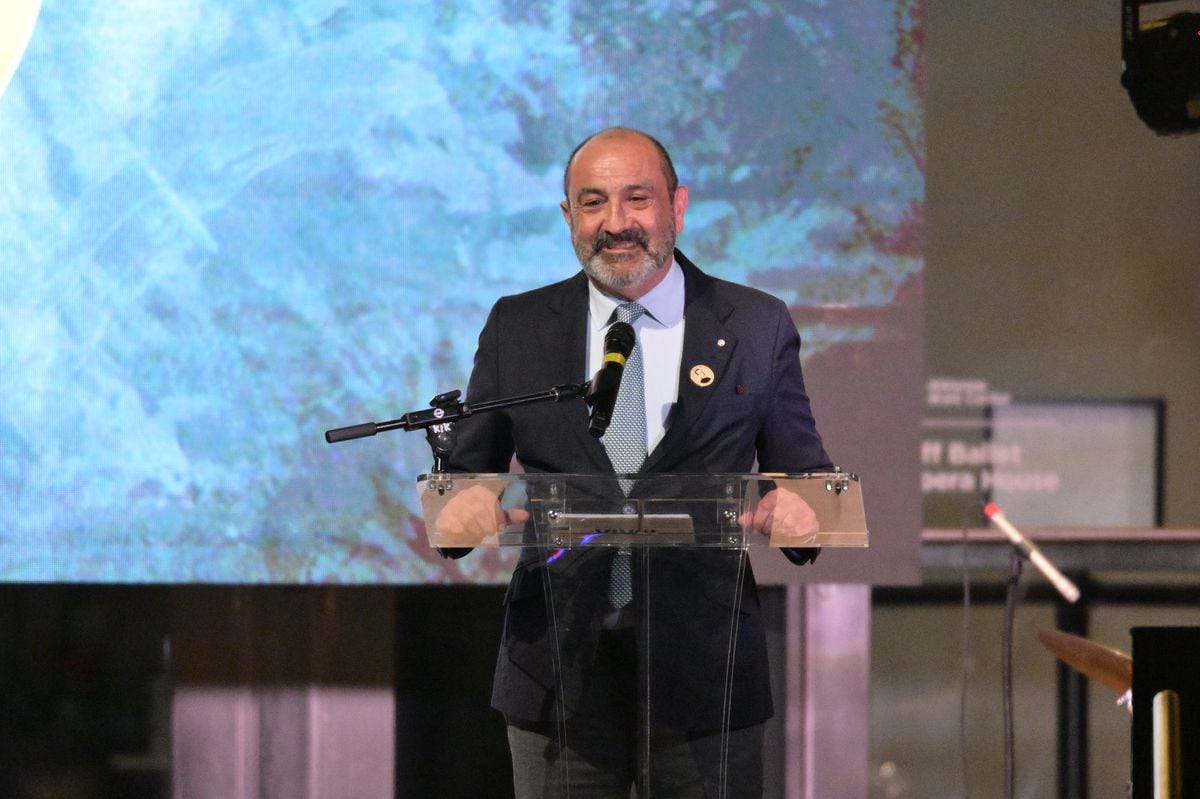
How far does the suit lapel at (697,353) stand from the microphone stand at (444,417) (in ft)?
1.07

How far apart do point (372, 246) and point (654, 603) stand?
218 centimetres

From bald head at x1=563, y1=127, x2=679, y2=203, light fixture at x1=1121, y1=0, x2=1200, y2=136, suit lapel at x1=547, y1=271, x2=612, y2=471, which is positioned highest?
light fixture at x1=1121, y1=0, x2=1200, y2=136

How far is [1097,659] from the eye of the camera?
9.68ft

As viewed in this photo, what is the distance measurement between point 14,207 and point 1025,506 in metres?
3.14

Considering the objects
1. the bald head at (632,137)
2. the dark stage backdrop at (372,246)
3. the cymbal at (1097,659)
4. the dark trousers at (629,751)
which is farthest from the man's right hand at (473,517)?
the dark stage backdrop at (372,246)

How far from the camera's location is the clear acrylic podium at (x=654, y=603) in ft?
6.08

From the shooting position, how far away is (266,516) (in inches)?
148

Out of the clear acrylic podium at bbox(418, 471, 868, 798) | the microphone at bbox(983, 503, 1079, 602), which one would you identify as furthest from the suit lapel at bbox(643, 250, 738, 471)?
the microphone at bbox(983, 503, 1079, 602)

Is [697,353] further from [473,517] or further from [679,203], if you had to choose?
[473,517]

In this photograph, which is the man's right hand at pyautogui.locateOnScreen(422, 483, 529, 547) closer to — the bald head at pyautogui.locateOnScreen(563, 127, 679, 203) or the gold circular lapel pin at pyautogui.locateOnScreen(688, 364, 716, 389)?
the gold circular lapel pin at pyautogui.locateOnScreen(688, 364, 716, 389)

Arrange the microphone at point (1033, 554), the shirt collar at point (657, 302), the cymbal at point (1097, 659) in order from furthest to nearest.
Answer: the microphone at point (1033, 554), the cymbal at point (1097, 659), the shirt collar at point (657, 302)

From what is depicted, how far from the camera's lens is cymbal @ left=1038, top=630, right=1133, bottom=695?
111 inches

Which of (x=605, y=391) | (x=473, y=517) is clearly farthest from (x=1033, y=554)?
(x=473, y=517)

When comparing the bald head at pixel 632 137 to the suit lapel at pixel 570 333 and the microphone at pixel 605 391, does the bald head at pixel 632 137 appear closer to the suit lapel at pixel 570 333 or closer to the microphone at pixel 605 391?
the suit lapel at pixel 570 333
